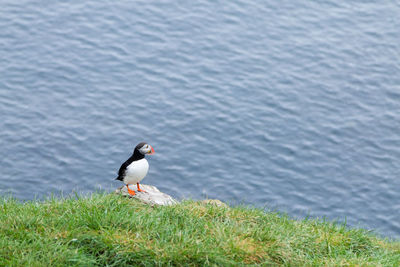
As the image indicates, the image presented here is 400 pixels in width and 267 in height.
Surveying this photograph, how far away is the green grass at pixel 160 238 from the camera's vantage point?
30.5 feet

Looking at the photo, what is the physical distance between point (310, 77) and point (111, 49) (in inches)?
367

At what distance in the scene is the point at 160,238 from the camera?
31.7 feet

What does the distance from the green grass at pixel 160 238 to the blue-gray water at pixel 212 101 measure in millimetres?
10873

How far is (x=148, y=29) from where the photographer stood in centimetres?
3309

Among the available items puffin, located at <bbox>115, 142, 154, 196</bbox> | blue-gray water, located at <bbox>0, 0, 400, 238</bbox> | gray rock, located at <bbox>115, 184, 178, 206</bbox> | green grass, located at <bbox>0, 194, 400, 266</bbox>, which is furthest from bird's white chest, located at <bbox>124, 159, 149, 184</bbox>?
blue-gray water, located at <bbox>0, 0, 400, 238</bbox>

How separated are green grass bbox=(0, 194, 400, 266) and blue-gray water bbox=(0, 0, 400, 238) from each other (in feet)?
35.7

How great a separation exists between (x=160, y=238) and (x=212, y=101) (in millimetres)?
19186

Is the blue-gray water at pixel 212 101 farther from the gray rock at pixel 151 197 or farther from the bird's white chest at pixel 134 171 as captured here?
the bird's white chest at pixel 134 171

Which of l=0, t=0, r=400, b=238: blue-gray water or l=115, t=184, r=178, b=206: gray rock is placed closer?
l=115, t=184, r=178, b=206: gray rock

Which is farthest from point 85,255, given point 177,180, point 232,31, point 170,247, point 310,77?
point 232,31

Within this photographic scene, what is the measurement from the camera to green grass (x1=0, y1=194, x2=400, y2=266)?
30.5 feet

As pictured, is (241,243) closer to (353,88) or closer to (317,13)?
(353,88)

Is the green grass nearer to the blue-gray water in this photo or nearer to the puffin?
the puffin

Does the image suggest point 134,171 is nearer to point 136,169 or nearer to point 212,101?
point 136,169
